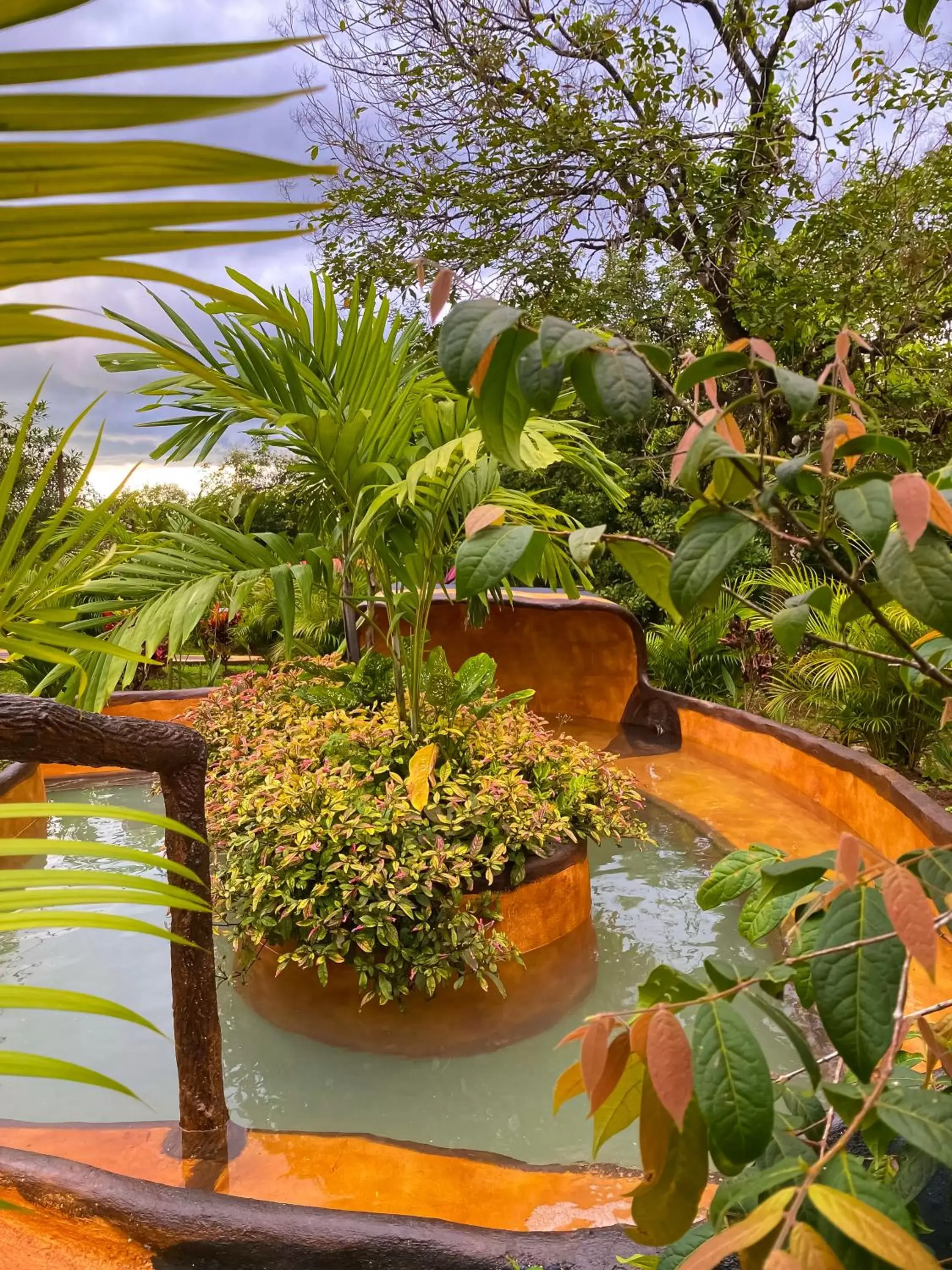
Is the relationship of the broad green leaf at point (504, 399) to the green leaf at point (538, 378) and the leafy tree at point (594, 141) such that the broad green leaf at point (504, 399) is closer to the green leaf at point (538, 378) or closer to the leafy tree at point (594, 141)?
the green leaf at point (538, 378)

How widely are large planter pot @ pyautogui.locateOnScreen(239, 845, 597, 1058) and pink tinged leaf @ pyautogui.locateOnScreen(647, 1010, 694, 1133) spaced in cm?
228

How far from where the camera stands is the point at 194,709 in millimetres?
5023

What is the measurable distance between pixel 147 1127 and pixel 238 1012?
2.49 ft

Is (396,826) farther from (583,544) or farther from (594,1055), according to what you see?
(594,1055)

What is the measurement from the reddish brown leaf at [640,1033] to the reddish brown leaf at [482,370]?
459mm

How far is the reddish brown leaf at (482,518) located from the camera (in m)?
0.69

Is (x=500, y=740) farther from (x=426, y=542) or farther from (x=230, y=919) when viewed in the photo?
(x=230, y=919)

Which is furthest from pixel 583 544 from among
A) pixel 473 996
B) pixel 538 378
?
pixel 473 996

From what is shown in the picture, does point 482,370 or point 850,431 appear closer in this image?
point 482,370

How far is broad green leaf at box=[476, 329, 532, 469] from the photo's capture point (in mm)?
651

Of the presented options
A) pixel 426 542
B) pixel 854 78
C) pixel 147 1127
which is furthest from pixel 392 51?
pixel 147 1127

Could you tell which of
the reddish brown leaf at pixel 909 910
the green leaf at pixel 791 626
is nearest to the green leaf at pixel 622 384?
the green leaf at pixel 791 626

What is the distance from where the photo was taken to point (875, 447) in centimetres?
68

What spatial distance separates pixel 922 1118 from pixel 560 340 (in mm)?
588
